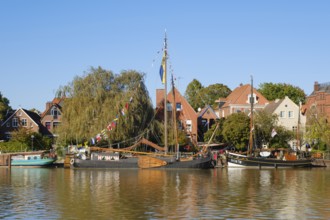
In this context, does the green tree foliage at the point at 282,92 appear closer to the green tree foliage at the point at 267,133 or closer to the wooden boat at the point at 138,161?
the green tree foliage at the point at 267,133

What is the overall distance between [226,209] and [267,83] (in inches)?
4302

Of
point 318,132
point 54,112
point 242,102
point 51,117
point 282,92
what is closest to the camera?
point 318,132

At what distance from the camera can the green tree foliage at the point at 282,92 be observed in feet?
435

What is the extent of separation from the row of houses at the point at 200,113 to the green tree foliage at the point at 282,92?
2770 centimetres

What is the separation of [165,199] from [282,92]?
102m

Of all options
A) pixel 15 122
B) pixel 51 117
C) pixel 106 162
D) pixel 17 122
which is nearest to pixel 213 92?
pixel 51 117

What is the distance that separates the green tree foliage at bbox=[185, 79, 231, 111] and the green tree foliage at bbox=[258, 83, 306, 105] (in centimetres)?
992

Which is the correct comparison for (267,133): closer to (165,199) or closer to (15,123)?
(15,123)

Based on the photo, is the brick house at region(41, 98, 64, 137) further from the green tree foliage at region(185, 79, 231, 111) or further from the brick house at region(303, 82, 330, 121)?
the brick house at region(303, 82, 330, 121)

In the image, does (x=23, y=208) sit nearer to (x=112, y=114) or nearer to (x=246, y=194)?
(x=246, y=194)

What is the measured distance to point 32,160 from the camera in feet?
250

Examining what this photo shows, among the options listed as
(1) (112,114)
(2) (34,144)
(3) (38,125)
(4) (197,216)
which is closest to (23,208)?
(4) (197,216)

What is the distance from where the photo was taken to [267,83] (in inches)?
5389

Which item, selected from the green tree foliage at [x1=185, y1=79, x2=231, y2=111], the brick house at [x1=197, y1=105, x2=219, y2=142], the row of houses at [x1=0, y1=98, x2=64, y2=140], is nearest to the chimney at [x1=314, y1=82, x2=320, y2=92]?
the brick house at [x1=197, y1=105, x2=219, y2=142]
